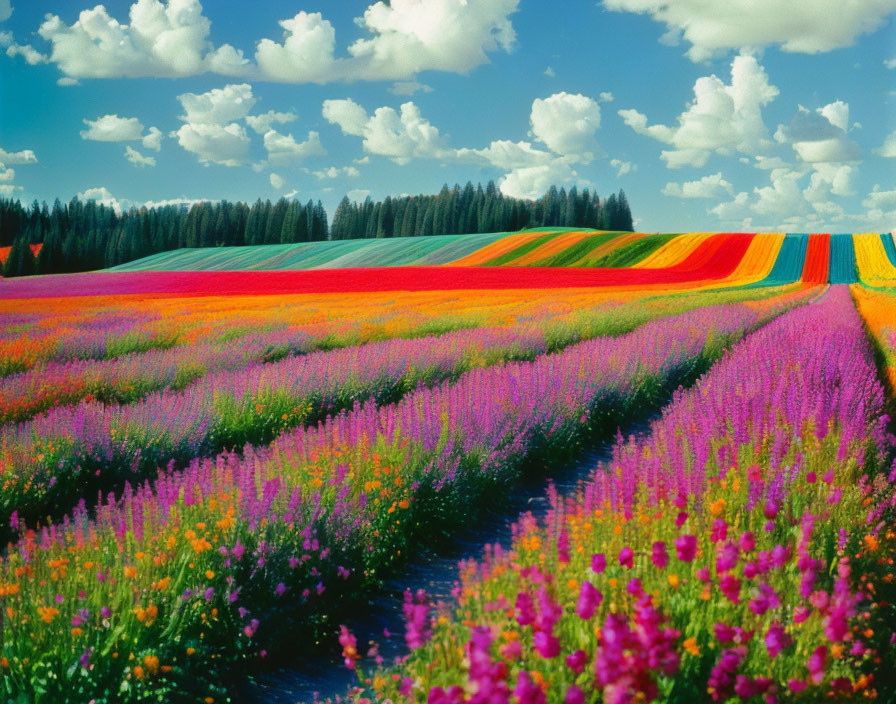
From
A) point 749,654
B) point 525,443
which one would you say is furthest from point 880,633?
point 525,443

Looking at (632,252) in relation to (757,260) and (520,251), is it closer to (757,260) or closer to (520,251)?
(520,251)

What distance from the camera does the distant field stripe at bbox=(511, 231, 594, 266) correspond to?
176 ft

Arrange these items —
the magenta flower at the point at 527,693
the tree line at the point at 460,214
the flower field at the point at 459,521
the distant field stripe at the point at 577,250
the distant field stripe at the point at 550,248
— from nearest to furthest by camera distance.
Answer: the magenta flower at the point at 527,693 < the flower field at the point at 459,521 < the distant field stripe at the point at 577,250 < the distant field stripe at the point at 550,248 < the tree line at the point at 460,214

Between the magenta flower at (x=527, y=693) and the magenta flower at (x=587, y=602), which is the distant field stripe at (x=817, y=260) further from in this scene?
the magenta flower at (x=527, y=693)

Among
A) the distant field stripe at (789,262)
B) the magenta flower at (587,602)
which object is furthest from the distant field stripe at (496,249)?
the magenta flower at (587,602)

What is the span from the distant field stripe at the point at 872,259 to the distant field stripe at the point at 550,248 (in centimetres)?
2188

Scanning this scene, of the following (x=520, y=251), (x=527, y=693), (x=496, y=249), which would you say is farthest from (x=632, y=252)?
(x=527, y=693)

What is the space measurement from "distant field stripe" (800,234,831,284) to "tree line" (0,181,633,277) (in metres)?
35.2

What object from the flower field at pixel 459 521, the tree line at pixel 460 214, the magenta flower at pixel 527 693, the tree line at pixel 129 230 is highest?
the tree line at pixel 460 214

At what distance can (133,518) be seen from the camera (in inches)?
134

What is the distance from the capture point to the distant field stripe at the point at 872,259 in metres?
39.4

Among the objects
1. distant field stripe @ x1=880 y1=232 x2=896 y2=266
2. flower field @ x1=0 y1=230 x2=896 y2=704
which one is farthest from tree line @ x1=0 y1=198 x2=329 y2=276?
distant field stripe @ x1=880 y1=232 x2=896 y2=266

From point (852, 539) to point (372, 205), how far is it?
84.0 m

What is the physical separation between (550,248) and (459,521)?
5477 cm
